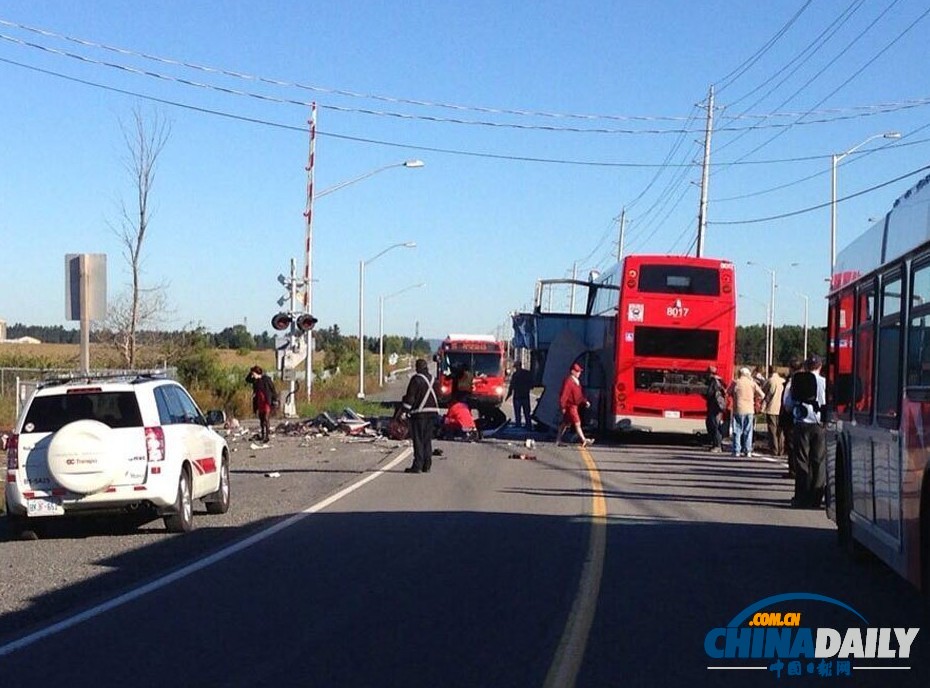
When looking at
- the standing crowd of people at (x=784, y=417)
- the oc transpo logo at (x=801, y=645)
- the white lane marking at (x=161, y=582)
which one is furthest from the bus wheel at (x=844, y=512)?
the white lane marking at (x=161, y=582)

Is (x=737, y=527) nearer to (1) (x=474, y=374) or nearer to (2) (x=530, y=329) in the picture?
(2) (x=530, y=329)

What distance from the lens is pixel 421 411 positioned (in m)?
21.9

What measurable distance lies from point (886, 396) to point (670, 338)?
69.4 feet

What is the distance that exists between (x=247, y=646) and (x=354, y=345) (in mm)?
100371

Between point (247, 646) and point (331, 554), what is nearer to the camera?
point (247, 646)

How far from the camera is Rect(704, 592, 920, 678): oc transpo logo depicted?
7.97 metres

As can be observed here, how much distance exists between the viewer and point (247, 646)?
855 centimetres

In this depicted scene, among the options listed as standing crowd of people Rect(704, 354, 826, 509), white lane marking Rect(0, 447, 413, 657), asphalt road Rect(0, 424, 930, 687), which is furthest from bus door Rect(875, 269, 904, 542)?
white lane marking Rect(0, 447, 413, 657)

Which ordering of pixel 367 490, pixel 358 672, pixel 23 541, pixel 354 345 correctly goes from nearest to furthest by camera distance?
pixel 358 672 < pixel 23 541 < pixel 367 490 < pixel 354 345

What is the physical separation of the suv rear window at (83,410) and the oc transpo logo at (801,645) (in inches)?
297

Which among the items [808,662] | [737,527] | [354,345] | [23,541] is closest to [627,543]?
[737,527]

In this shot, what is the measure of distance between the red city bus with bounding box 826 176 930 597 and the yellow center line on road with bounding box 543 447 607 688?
2.12m

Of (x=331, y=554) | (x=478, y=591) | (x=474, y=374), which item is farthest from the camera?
(x=474, y=374)

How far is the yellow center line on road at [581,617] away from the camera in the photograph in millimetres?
7695
